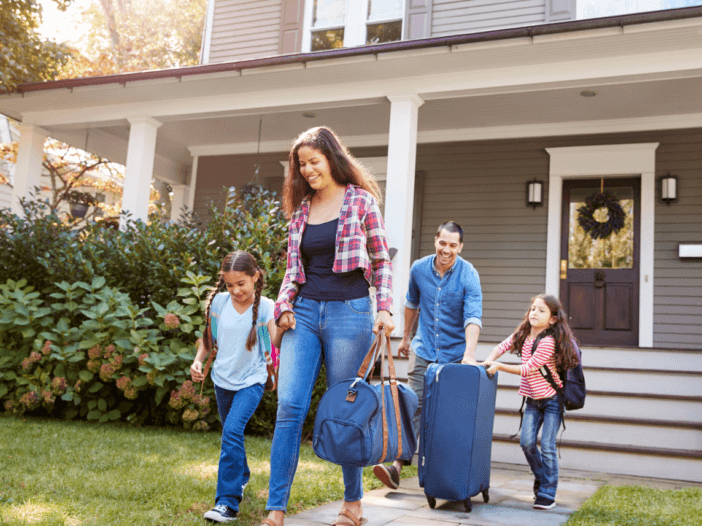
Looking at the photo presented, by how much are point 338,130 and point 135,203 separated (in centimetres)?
318

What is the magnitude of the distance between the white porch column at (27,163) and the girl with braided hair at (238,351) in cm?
711

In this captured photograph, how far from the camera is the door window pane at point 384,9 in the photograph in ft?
31.3

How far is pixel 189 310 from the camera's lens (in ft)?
18.1

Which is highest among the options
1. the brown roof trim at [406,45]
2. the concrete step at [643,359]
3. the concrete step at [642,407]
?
the brown roof trim at [406,45]

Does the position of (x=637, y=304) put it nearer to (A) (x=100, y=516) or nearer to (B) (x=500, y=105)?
(B) (x=500, y=105)

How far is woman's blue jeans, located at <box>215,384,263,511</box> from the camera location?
9.54ft

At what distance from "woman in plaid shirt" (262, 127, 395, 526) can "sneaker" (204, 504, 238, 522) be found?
1.31 ft

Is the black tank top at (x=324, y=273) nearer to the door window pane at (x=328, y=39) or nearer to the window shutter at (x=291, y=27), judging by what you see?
the door window pane at (x=328, y=39)

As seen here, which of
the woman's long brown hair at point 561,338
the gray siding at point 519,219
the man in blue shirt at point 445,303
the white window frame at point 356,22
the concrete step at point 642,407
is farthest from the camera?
the white window frame at point 356,22

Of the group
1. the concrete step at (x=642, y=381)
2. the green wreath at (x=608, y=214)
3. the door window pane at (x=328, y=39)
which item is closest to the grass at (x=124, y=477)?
the concrete step at (x=642, y=381)

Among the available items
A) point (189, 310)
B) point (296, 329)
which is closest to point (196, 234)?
point (189, 310)

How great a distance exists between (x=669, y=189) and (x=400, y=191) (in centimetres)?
344

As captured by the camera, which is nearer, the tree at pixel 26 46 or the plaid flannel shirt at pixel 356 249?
the plaid flannel shirt at pixel 356 249

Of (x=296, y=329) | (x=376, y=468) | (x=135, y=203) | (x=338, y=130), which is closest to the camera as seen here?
(x=296, y=329)
